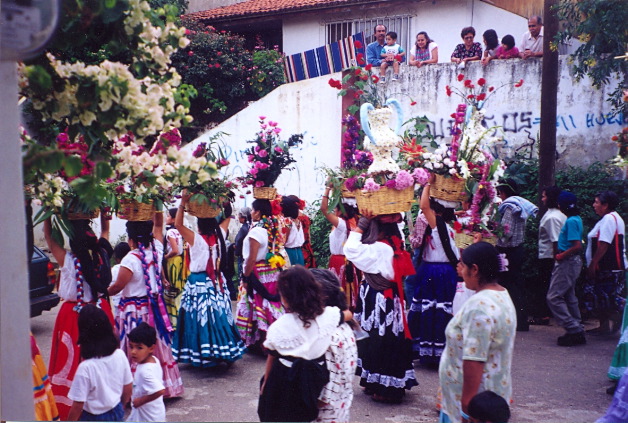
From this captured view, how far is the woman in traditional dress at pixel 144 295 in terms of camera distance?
5.82 metres

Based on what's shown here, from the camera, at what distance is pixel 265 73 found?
47.0 ft

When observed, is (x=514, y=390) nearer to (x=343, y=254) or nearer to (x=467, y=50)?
(x=343, y=254)

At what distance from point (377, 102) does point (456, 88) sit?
1533 millimetres

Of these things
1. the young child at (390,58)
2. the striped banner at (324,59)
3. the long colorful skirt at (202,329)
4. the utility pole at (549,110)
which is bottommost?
the long colorful skirt at (202,329)

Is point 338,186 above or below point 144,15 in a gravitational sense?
below

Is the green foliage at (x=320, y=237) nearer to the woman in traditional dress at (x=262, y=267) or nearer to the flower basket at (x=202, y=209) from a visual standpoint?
the woman in traditional dress at (x=262, y=267)

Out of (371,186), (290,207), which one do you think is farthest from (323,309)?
(290,207)

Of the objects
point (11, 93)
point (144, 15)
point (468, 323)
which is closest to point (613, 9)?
point (468, 323)

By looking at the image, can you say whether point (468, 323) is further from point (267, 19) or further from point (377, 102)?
point (267, 19)

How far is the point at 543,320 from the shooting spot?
888 cm

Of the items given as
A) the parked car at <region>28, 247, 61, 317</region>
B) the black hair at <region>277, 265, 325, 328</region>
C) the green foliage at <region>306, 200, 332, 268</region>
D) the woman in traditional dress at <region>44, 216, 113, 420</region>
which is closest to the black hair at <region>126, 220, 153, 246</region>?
the woman in traditional dress at <region>44, 216, 113, 420</region>

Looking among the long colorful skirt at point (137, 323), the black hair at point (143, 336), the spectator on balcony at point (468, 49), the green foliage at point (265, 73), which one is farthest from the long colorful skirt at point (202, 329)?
the green foliage at point (265, 73)

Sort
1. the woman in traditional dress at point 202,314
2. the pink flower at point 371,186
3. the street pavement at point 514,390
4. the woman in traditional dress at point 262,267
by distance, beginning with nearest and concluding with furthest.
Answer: the street pavement at point 514,390, the pink flower at point 371,186, the woman in traditional dress at point 202,314, the woman in traditional dress at point 262,267

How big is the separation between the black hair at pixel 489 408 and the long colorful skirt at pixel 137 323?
3357 mm
